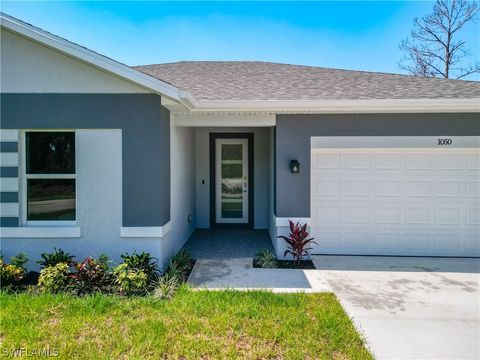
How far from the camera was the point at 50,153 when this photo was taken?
5.55m

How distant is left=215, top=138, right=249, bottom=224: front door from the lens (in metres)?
9.21

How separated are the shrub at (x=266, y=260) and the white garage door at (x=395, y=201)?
1.21m

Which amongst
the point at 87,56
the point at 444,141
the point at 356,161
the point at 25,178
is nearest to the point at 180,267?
the point at 25,178

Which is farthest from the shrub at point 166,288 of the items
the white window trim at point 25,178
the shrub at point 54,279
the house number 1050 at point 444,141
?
the house number 1050 at point 444,141

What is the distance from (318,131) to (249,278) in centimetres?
345

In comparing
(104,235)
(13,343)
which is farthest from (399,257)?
(13,343)

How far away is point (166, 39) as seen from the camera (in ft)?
32.7

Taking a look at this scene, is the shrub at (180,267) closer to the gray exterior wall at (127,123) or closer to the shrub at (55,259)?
the gray exterior wall at (127,123)

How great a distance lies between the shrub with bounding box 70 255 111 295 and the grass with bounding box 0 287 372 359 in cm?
28

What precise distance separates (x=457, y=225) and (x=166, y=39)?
10.2 m

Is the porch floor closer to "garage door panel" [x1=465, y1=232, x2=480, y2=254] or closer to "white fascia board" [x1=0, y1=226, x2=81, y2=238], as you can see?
"white fascia board" [x1=0, y1=226, x2=81, y2=238]

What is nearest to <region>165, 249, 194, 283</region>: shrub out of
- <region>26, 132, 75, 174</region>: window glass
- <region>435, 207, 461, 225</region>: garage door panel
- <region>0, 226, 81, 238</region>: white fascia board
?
<region>0, 226, 81, 238</region>: white fascia board

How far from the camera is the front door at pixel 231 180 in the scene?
9211 mm

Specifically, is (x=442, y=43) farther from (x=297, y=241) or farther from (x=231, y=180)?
(x=297, y=241)
